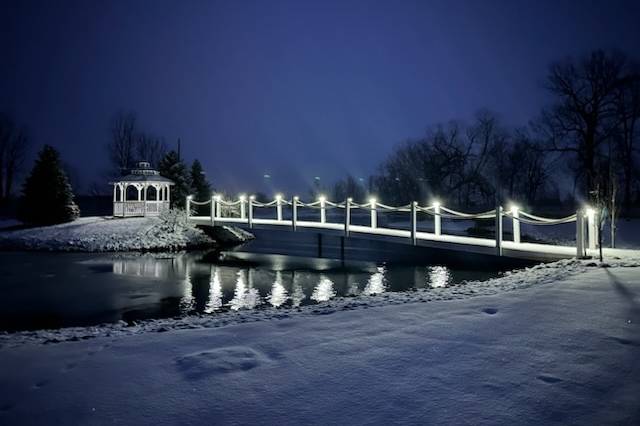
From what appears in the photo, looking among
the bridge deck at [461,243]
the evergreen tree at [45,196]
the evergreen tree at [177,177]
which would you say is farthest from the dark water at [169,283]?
the evergreen tree at [177,177]

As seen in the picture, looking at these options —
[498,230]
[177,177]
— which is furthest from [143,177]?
[498,230]

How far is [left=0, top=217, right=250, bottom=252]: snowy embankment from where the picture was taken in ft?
69.0

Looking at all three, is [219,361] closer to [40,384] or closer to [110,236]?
[40,384]

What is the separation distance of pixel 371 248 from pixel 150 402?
782 inches

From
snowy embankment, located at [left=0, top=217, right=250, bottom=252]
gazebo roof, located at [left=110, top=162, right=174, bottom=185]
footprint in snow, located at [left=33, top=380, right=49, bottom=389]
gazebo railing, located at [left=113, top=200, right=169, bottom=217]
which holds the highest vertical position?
gazebo roof, located at [left=110, top=162, right=174, bottom=185]

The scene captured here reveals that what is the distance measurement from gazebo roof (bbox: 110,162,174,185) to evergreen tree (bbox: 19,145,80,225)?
2973mm

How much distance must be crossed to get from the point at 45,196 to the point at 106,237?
633cm

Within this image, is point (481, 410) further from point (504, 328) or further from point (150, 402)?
point (150, 402)

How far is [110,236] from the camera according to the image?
21953 mm

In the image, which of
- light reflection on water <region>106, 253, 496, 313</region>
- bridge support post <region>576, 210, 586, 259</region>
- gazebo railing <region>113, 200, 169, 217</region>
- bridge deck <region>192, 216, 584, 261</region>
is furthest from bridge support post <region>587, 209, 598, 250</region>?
gazebo railing <region>113, 200, 169, 217</region>

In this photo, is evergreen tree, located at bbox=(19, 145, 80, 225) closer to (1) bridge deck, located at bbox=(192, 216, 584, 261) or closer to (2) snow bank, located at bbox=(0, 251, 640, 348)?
(1) bridge deck, located at bbox=(192, 216, 584, 261)

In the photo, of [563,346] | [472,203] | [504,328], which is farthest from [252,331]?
[472,203]

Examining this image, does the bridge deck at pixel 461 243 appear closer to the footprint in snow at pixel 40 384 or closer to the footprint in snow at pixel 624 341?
the footprint in snow at pixel 624 341

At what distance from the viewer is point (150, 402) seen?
3182mm
